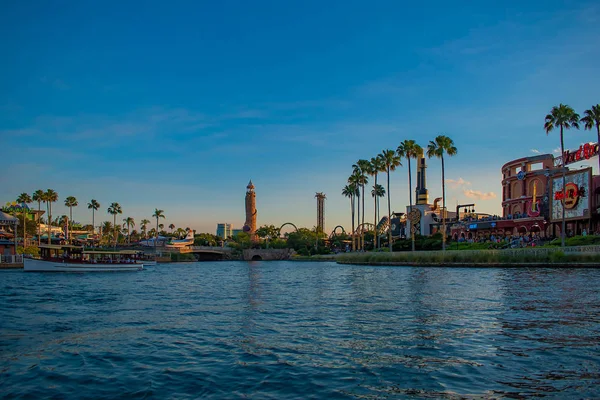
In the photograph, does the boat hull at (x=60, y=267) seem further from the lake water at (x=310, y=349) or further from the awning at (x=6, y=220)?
the lake water at (x=310, y=349)

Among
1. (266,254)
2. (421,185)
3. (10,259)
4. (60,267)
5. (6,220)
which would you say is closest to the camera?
(60,267)

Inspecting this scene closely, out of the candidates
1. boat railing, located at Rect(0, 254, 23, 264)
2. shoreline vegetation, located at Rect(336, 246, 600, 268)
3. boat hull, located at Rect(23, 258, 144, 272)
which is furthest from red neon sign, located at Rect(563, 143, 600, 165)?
boat railing, located at Rect(0, 254, 23, 264)

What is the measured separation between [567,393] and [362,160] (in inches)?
3984

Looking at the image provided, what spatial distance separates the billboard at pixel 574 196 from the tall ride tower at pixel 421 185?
2535 inches

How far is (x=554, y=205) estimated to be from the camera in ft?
251

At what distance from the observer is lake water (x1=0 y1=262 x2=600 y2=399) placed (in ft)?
34.6

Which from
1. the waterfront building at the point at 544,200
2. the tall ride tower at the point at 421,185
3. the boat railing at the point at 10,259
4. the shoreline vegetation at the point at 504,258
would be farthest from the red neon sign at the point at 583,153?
the boat railing at the point at 10,259

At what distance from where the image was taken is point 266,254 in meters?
171

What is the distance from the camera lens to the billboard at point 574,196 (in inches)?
2744

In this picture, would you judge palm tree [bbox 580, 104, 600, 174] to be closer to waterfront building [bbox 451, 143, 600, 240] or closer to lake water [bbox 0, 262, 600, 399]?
waterfront building [bbox 451, 143, 600, 240]

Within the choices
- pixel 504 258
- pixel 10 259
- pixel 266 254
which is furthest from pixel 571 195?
pixel 266 254

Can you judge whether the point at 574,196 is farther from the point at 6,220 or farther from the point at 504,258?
the point at 6,220

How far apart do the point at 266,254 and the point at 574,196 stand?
114734 mm

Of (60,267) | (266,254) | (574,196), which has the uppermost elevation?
(574,196)
